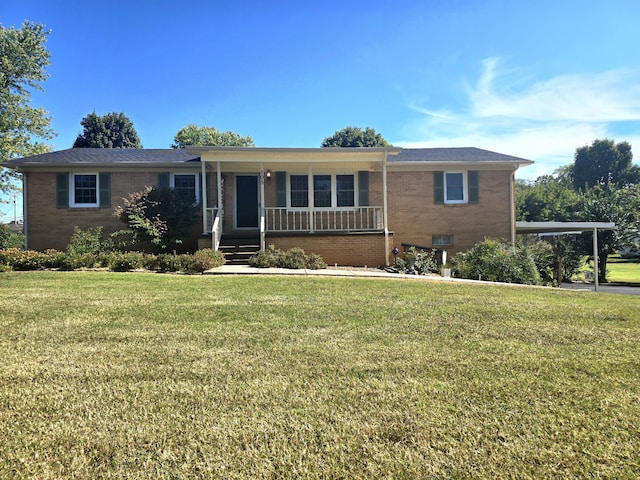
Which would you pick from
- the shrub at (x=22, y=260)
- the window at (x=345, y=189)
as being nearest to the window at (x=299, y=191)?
the window at (x=345, y=189)

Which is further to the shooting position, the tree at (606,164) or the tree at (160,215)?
the tree at (606,164)

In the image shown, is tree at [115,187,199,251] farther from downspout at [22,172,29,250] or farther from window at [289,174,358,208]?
downspout at [22,172,29,250]

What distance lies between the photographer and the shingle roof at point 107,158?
14.1 metres

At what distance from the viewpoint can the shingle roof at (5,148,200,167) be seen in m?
14.1

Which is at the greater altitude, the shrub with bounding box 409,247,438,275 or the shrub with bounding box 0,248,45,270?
the shrub with bounding box 0,248,45,270

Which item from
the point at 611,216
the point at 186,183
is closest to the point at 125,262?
the point at 186,183

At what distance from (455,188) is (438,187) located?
707 mm

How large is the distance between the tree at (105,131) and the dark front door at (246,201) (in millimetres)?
25320

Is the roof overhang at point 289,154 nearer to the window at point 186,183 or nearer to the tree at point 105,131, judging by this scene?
the window at point 186,183

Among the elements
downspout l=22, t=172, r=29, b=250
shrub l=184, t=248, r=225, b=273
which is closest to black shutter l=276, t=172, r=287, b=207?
shrub l=184, t=248, r=225, b=273

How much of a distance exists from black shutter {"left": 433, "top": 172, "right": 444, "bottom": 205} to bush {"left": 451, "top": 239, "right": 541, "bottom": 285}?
3262 millimetres

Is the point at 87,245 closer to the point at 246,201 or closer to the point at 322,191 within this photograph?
the point at 246,201

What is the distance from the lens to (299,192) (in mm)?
15430

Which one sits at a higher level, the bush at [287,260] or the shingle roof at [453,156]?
the shingle roof at [453,156]
